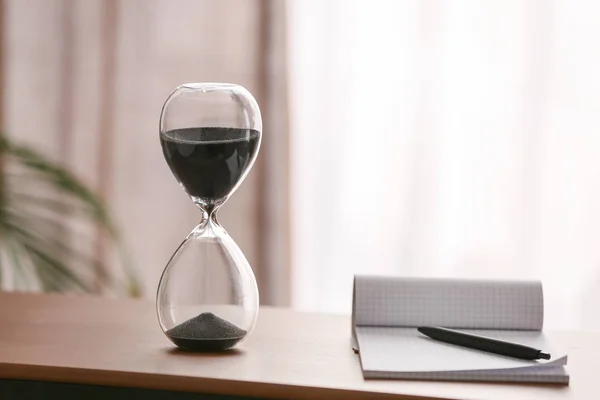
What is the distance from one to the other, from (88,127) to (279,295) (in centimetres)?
70

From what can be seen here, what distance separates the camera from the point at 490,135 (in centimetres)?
213

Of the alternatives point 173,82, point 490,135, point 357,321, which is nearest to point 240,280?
point 357,321

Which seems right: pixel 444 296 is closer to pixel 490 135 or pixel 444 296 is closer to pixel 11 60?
pixel 490 135

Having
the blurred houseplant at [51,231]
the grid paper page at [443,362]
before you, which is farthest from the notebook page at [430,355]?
the blurred houseplant at [51,231]

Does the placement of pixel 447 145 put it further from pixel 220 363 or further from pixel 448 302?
pixel 220 363

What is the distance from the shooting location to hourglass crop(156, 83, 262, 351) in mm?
919

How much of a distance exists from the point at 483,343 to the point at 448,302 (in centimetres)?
11

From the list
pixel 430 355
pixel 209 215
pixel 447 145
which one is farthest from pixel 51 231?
pixel 430 355

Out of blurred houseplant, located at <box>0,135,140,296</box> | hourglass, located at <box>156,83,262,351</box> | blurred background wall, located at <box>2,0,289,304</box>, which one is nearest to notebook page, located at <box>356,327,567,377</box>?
hourglass, located at <box>156,83,262,351</box>

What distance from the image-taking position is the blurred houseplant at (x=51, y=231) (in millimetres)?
1914

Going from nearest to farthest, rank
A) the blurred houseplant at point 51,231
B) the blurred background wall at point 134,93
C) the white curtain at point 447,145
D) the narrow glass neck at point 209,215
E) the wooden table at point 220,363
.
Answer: the wooden table at point 220,363
the narrow glass neck at point 209,215
the blurred houseplant at point 51,231
the white curtain at point 447,145
the blurred background wall at point 134,93

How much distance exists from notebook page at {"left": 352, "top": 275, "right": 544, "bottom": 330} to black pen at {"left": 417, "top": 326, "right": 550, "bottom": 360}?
0.05 m

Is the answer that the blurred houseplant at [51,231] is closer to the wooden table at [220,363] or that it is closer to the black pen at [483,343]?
the wooden table at [220,363]

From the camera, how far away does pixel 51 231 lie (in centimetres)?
247
